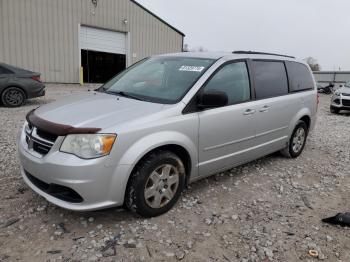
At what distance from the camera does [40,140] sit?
317cm

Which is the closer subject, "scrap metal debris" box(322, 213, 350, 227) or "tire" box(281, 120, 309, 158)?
"scrap metal debris" box(322, 213, 350, 227)

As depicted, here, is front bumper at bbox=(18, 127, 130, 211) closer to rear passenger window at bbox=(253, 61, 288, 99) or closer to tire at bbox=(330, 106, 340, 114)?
rear passenger window at bbox=(253, 61, 288, 99)

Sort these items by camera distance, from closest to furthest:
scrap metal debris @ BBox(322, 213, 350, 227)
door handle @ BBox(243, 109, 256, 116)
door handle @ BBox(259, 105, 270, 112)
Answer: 1. scrap metal debris @ BBox(322, 213, 350, 227)
2. door handle @ BBox(243, 109, 256, 116)
3. door handle @ BBox(259, 105, 270, 112)

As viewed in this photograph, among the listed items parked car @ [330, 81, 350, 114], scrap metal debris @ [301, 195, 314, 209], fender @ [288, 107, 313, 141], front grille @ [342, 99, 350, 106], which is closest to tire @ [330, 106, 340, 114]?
parked car @ [330, 81, 350, 114]

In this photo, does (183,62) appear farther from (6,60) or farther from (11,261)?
(6,60)

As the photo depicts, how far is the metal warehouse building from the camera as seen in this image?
17.3 meters

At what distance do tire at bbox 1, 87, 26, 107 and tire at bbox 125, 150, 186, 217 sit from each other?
8.34 meters

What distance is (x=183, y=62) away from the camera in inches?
166

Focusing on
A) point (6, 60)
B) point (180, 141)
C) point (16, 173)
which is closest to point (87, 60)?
point (6, 60)

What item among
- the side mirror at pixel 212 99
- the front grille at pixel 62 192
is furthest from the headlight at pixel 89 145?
the side mirror at pixel 212 99

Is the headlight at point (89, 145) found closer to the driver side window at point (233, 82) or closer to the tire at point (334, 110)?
the driver side window at point (233, 82)

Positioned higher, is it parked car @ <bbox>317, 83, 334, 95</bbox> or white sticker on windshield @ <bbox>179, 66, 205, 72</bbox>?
white sticker on windshield @ <bbox>179, 66, 205, 72</bbox>

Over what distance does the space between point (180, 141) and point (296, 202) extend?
1710mm

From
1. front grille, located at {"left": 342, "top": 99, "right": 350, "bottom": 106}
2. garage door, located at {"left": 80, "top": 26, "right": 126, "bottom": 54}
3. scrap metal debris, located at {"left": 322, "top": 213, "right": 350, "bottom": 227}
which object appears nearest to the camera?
scrap metal debris, located at {"left": 322, "top": 213, "right": 350, "bottom": 227}
